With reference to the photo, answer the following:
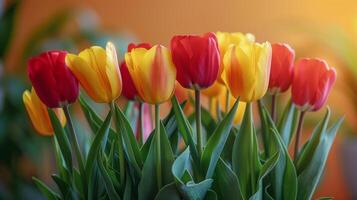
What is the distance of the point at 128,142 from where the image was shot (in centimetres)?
33

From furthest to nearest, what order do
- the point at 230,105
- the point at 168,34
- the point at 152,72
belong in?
the point at 168,34 < the point at 230,105 < the point at 152,72

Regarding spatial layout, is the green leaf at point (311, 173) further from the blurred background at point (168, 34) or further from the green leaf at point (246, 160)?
the blurred background at point (168, 34)

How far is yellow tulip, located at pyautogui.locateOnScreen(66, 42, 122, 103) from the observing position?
1.03 feet

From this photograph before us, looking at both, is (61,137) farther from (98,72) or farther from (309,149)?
(309,149)

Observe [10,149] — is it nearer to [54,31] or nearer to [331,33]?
[54,31]

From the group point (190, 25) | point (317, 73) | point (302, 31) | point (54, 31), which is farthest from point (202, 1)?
point (317, 73)

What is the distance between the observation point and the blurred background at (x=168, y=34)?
118cm

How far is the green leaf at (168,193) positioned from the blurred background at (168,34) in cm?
82

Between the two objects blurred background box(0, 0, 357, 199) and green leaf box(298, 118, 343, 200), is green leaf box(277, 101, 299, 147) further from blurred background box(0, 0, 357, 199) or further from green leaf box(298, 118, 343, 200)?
blurred background box(0, 0, 357, 199)

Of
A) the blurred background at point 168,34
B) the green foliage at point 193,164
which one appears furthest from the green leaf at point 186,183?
the blurred background at point 168,34

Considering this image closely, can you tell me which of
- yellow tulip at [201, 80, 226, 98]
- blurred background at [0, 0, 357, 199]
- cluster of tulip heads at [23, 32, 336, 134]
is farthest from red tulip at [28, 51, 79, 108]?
blurred background at [0, 0, 357, 199]

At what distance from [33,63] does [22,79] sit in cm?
89

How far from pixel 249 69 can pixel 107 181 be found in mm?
105

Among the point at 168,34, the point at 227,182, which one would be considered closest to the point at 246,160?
the point at 227,182
